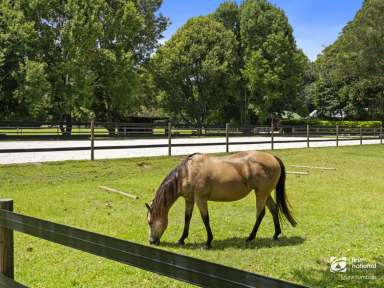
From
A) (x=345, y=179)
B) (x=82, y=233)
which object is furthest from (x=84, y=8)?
(x=82, y=233)

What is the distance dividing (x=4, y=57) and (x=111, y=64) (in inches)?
319

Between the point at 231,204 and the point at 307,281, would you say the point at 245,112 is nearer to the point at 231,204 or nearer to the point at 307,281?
the point at 231,204

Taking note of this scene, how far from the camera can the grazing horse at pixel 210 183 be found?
532 centimetres

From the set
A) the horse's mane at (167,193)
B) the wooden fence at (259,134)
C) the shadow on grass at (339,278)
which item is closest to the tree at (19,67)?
the wooden fence at (259,134)

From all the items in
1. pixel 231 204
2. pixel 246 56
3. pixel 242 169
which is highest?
pixel 246 56

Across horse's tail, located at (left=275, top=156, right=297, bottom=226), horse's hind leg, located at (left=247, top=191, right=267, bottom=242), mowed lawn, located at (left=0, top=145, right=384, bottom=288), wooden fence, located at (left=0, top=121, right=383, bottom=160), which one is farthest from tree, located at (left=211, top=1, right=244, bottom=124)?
horse's hind leg, located at (left=247, top=191, right=267, bottom=242)

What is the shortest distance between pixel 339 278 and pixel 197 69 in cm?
4032

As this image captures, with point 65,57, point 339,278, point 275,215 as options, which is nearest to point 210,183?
point 275,215

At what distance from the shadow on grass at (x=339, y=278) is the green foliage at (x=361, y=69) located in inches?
1486

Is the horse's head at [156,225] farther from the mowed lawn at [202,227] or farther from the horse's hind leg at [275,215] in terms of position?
the horse's hind leg at [275,215]

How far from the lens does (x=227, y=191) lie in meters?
5.47

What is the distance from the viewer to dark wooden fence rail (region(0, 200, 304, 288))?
1660mm

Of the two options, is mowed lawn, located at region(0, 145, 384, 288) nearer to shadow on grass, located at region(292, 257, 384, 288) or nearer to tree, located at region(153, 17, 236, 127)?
shadow on grass, located at region(292, 257, 384, 288)

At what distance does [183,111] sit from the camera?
4656cm
